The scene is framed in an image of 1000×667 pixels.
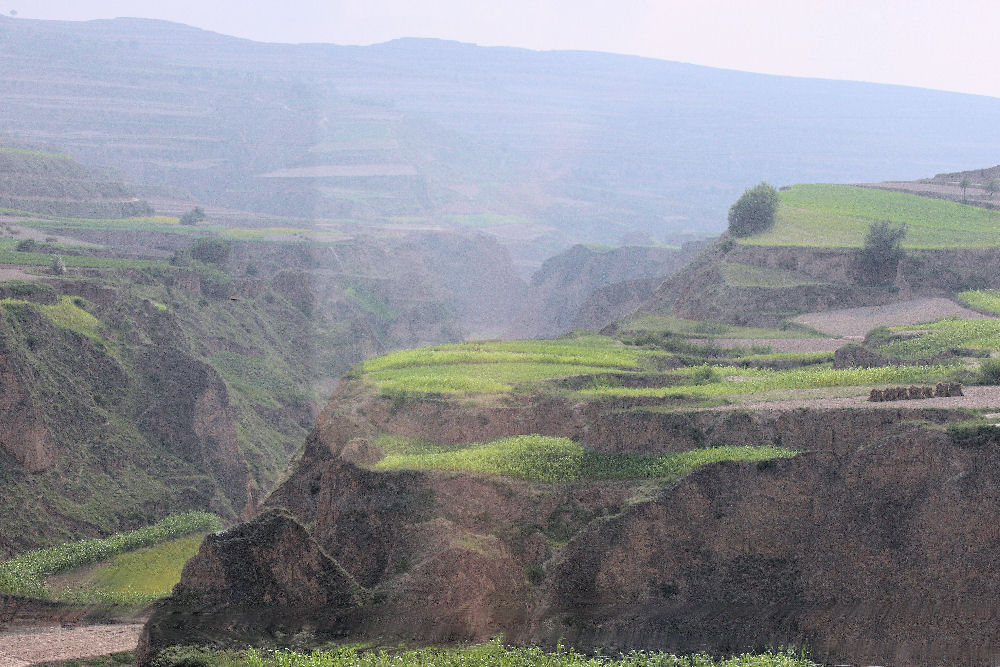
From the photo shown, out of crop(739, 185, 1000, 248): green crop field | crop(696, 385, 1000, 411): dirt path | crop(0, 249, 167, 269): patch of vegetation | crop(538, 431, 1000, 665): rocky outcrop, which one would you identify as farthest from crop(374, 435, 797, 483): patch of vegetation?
crop(0, 249, 167, 269): patch of vegetation

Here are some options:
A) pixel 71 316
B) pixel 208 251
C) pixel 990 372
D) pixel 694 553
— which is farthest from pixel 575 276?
pixel 694 553

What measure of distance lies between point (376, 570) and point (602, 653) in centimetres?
589

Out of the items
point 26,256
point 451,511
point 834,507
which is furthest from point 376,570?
point 26,256

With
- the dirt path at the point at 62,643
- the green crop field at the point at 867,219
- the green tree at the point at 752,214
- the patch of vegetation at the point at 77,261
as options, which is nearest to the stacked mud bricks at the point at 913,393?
the dirt path at the point at 62,643

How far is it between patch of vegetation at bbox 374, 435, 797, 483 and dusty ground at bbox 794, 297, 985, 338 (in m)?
23.3

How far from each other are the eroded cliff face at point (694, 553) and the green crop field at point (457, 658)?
2.50 feet

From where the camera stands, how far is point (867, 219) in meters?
70.5

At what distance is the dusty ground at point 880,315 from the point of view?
5246cm

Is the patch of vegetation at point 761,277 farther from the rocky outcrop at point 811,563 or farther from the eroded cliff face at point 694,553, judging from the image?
the rocky outcrop at point 811,563

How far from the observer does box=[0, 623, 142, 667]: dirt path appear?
101ft

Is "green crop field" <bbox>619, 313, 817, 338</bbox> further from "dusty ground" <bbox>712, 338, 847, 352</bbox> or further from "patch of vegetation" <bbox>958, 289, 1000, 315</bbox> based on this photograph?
"patch of vegetation" <bbox>958, 289, 1000, 315</bbox>

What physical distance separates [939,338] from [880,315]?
564 inches

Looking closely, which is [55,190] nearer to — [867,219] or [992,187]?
[867,219]

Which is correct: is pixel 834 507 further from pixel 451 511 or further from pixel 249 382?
pixel 249 382
